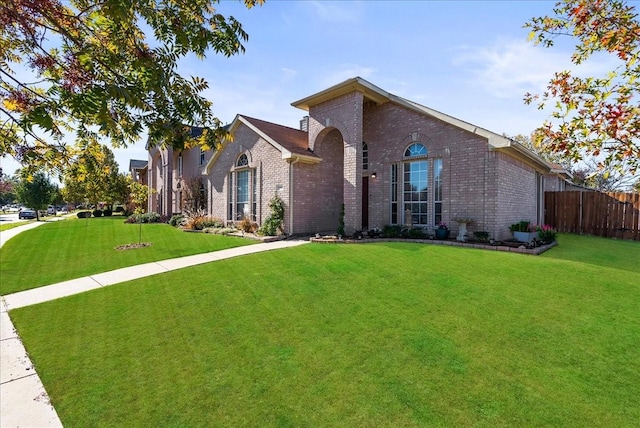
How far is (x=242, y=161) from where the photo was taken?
1644 cm

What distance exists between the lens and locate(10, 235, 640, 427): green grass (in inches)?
119

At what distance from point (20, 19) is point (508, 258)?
33.1ft

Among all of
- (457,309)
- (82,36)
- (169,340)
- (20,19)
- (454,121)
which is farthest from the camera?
(454,121)

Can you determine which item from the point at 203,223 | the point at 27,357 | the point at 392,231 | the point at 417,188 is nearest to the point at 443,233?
the point at 392,231

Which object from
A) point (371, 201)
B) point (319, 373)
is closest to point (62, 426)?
point (319, 373)

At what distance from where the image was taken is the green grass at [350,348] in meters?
3.02

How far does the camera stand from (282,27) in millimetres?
6074

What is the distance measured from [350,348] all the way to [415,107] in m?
10.5

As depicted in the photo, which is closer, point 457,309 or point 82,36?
point 82,36

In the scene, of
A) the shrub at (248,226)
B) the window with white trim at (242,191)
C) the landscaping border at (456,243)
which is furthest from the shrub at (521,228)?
the window with white trim at (242,191)

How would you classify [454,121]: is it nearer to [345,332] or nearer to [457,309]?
[457,309]

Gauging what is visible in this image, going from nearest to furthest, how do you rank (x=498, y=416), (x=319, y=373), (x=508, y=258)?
(x=498, y=416), (x=319, y=373), (x=508, y=258)

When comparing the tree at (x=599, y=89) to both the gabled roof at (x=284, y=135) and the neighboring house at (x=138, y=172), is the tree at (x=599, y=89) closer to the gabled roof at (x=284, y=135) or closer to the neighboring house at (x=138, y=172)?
the gabled roof at (x=284, y=135)

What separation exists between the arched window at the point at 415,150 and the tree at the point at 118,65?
382 inches
